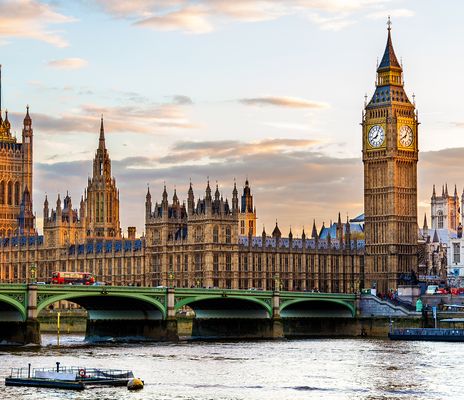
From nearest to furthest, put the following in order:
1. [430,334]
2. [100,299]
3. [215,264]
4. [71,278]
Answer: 1. [100,299]
2. [430,334]
3. [71,278]
4. [215,264]

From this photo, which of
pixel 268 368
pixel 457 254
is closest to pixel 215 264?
pixel 457 254

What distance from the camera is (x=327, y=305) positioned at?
5527 inches

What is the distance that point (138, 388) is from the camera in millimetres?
76312

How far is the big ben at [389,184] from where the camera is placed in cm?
16938

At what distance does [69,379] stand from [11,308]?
37.3 m

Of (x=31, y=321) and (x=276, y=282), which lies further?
(x=276, y=282)

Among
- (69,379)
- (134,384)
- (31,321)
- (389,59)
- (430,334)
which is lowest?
(134,384)

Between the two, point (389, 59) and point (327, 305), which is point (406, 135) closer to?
point (389, 59)

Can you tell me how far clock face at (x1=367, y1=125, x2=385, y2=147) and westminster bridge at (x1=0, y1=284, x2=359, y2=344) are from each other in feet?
109

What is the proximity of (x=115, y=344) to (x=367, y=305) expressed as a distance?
3351 cm

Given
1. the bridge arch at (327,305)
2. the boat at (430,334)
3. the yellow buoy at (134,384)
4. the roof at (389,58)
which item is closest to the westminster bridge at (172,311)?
the bridge arch at (327,305)

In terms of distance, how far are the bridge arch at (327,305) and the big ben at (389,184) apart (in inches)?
1088

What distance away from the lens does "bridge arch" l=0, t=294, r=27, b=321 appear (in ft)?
356

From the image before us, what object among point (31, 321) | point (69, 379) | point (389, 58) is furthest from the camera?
point (389, 58)
